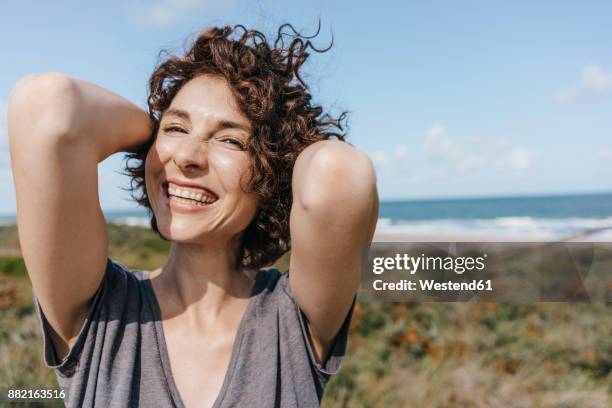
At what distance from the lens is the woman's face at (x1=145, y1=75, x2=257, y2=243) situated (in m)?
1.69

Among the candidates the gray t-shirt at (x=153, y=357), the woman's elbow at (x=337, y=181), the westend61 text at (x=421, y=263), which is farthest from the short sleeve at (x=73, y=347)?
the westend61 text at (x=421, y=263)

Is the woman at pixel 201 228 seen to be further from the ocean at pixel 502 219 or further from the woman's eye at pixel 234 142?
the ocean at pixel 502 219

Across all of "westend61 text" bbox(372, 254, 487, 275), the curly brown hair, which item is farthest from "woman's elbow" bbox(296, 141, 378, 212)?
"westend61 text" bbox(372, 254, 487, 275)

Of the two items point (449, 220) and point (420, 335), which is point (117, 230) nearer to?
point (420, 335)

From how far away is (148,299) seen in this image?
70.6 inches

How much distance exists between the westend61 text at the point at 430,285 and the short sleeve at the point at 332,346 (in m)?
3.44

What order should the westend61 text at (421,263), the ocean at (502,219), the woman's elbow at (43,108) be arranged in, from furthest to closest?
the ocean at (502,219), the westend61 text at (421,263), the woman's elbow at (43,108)

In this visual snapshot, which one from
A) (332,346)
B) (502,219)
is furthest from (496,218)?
(332,346)

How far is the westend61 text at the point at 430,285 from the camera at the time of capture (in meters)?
5.16

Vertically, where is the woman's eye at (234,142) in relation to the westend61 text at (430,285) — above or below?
above

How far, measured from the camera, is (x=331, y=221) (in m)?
1.41

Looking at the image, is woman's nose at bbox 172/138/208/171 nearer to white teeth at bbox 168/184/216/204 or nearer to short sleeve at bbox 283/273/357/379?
white teeth at bbox 168/184/216/204

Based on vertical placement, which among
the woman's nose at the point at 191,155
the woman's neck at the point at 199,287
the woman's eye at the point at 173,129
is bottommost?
the woman's neck at the point at 199,287

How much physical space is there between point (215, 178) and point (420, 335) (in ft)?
11.5
